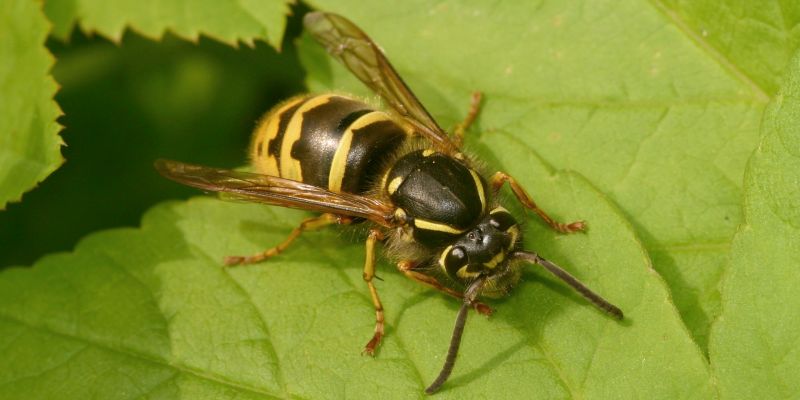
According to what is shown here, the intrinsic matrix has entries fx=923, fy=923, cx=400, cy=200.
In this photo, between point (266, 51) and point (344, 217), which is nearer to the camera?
point (344, 217)

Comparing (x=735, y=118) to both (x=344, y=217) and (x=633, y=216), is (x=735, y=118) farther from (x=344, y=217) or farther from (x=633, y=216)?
(x=344, y=217)

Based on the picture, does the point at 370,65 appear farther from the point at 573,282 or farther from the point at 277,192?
the point at 573,282

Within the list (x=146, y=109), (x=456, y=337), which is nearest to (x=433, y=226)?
(x=456, y=337)

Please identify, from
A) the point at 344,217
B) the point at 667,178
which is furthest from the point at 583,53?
the point at 344,217

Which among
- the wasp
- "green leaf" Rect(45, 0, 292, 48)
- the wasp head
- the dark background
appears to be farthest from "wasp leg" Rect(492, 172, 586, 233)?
the dark background

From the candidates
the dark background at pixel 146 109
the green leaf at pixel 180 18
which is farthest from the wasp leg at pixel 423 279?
the dark background at pixel 146 109

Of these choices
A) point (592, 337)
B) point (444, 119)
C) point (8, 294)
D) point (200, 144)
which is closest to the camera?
point (592, 337)

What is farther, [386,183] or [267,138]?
[267,138]
